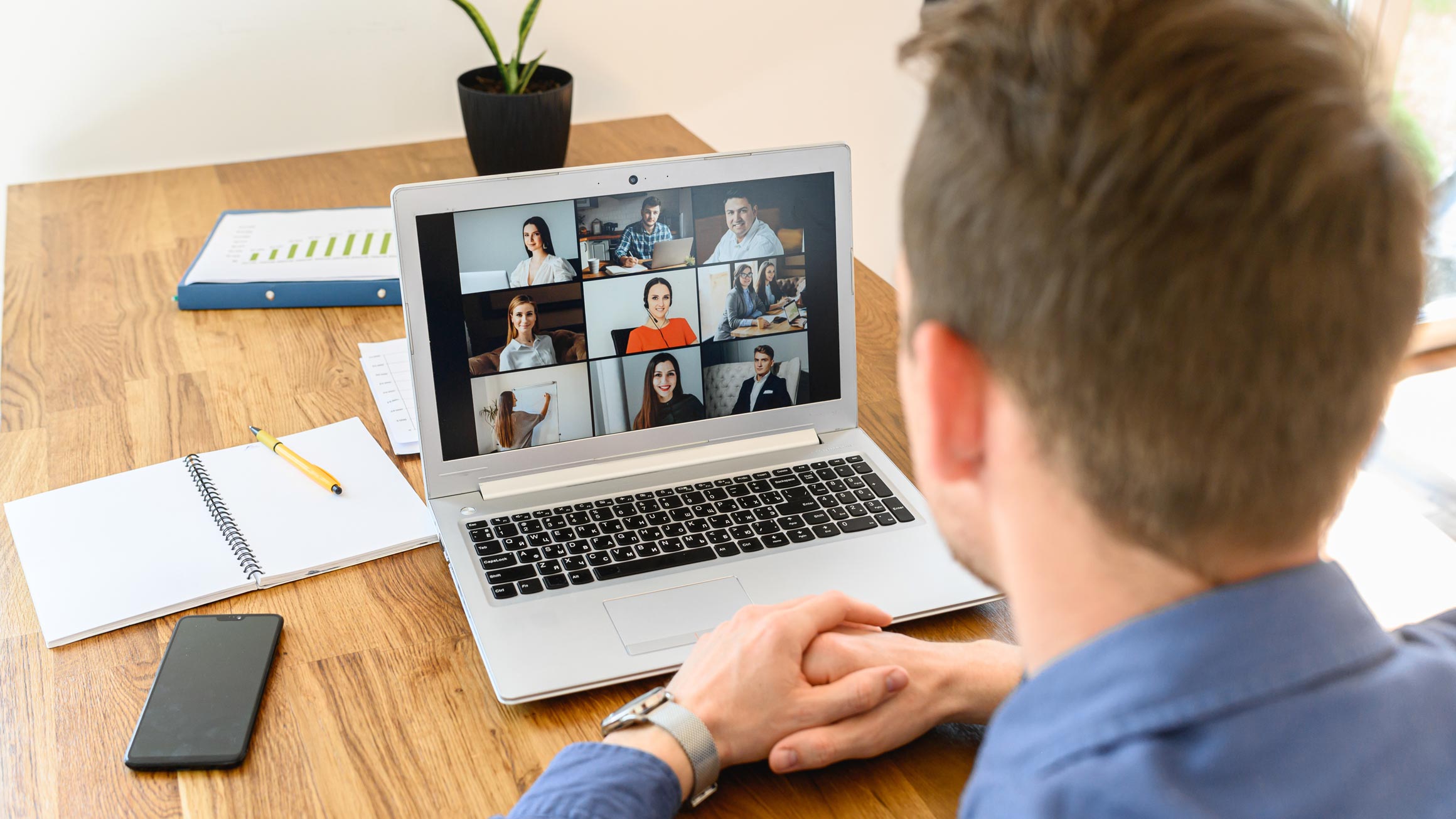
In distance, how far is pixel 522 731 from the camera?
29.3 inches

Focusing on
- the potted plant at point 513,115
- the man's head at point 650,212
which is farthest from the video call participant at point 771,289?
the potted plant at point 513,115

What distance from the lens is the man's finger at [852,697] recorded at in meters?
0.71

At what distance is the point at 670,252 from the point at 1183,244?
23.7 inches

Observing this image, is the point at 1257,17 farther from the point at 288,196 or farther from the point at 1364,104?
the point at 288,196

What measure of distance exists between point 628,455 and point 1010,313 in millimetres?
569

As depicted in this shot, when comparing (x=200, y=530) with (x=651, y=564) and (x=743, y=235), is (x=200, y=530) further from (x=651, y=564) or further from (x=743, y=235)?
(x=743, y=235)

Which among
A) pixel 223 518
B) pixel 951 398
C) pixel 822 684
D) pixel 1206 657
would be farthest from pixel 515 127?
pixel 1206 657

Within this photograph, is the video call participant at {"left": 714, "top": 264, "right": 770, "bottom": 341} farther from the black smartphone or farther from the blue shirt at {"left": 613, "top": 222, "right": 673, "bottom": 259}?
the black smartphone

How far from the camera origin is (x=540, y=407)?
953mm

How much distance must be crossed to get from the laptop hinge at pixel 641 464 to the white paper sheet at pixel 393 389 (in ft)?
0.47

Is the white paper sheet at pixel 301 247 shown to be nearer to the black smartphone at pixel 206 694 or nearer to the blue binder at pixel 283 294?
the blue binder at pixel 283 294

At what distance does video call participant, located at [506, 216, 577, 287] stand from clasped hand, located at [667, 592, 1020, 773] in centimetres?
34

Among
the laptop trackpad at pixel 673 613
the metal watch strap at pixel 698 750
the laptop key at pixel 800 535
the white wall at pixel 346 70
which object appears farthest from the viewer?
the white wall at pixel 346 70

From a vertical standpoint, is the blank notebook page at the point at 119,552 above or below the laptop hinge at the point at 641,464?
below
